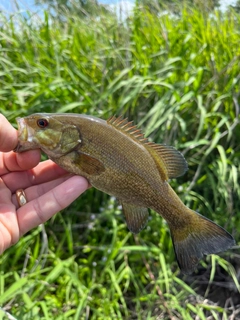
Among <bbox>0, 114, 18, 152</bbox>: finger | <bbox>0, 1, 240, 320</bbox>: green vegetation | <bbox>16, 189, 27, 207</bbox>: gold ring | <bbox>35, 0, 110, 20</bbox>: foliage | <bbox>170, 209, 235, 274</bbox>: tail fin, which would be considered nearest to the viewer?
<bbox>170, 209, 235, 274</bbox>: tail fin

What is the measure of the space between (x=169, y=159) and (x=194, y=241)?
0.89ft

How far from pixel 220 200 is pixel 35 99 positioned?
1.32 metres

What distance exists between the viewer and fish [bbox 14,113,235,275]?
1159 millimetres

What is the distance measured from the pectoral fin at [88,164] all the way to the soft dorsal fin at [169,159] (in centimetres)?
17

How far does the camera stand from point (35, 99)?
2281mm

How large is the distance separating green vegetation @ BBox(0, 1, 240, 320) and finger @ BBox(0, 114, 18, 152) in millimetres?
819

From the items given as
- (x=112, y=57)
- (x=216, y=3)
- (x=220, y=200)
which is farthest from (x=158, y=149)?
(x=216, y=3)

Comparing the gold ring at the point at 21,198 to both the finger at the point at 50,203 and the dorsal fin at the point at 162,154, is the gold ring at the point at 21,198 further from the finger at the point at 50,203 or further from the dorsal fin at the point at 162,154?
the dorsal fin at the point at 162,154

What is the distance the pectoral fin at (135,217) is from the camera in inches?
46.6

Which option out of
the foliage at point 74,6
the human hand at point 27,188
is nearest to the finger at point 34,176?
the human hand at point 27,188

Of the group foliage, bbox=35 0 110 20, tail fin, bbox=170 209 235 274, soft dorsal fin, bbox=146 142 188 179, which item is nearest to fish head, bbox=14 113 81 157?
soft dorsal fin, bbox=146 142 188 179

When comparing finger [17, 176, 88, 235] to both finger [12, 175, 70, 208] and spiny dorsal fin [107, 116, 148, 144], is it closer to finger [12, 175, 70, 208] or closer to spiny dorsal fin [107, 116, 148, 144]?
finger [12, 175, 70, 208]

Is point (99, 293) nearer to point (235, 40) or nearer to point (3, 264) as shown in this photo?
point (3, 264)

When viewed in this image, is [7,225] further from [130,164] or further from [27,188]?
[130,164]
